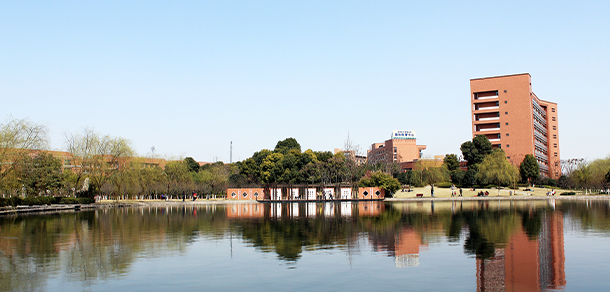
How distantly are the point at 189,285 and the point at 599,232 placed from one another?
Answer: 1877cm

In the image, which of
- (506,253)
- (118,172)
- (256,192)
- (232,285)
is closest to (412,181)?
(256,192)

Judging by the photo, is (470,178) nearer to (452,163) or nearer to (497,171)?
(497,171)

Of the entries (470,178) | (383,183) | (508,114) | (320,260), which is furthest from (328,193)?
(320,260)

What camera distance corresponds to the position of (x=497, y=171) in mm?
76062

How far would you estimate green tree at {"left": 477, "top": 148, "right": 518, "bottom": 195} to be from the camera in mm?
75812

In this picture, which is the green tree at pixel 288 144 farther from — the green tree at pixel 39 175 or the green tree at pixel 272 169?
the green tree at pixel 39 175

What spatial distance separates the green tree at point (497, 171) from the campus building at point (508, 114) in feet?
44.5

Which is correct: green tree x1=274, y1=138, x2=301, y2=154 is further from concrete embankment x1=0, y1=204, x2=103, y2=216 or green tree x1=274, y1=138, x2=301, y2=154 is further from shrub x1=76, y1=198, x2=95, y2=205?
concrete embankment x1=0, y1=204, x2=103, y2=216

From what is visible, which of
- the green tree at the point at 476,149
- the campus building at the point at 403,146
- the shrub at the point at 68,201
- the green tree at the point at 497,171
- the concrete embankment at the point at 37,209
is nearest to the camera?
the concrete embankment at the point at 37,209

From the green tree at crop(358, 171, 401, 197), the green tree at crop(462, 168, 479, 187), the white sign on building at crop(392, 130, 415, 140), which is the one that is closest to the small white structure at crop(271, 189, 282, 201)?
the green tree at crop(358, 171, 401, 197)

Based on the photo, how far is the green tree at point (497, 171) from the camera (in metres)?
75.8

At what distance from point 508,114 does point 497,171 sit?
22.4 metres

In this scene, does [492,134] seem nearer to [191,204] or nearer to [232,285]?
[191,204]

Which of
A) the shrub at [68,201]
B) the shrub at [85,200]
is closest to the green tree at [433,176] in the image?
the shrub at [85,200]
